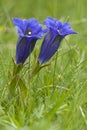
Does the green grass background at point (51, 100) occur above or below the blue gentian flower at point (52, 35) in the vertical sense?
below

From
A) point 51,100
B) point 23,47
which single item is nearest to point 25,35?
point 23,47

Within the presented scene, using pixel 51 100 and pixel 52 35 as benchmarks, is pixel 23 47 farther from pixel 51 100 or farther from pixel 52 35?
pixel 51 100

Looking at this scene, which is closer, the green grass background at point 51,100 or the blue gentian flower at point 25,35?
the green grass background at point 51,100

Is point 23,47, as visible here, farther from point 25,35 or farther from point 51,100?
point 51,100

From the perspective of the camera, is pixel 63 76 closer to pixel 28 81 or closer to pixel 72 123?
pixel 28 81

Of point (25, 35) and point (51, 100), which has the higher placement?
point (25, 35)
